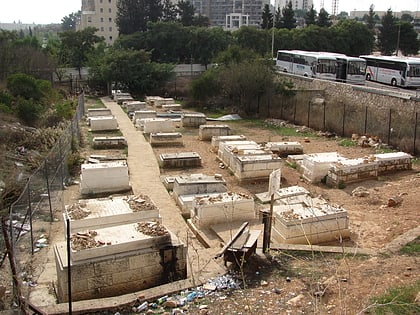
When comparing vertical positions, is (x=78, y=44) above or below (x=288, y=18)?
below

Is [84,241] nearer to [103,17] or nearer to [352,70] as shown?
[352,70]

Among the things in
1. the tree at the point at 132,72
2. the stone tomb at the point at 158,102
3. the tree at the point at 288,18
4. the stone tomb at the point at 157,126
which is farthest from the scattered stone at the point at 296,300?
the tree at the point at 288,18

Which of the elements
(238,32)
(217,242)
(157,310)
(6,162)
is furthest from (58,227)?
(238,32)

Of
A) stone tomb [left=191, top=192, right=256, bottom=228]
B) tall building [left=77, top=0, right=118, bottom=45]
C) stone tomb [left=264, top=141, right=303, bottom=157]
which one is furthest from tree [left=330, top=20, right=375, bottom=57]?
tall building [left=77, top=0, right=118, bottom=45]

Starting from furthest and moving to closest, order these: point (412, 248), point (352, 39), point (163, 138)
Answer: point (352, 39), point (163, 138), point (412, 248)

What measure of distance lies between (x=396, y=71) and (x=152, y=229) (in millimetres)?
26840

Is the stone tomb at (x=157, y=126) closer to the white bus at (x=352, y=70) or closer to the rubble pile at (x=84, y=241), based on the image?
the rubble pile at (x=84, y=241)

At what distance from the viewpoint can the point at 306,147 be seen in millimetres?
20047

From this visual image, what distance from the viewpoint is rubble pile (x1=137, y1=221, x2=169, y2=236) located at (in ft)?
25.7

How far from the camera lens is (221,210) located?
35.7ft

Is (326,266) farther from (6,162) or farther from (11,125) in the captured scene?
(11,125)

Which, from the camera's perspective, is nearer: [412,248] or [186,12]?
[412,248]

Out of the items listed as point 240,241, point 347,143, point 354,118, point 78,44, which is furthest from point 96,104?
point 240,241

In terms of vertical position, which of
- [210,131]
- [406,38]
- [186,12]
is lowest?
[210,131]
